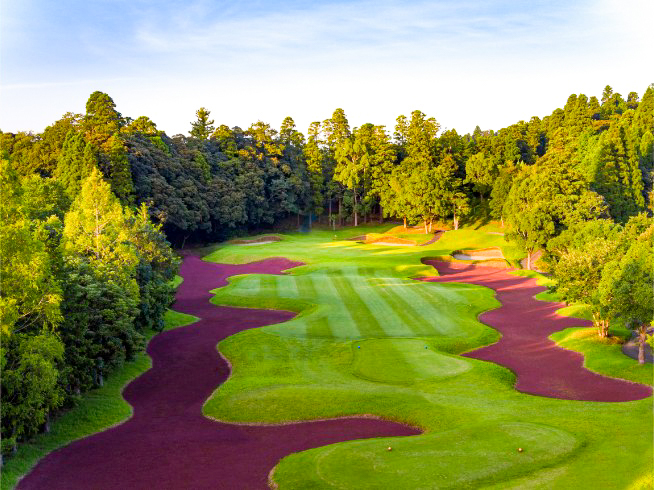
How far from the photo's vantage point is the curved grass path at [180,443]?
20.3 m

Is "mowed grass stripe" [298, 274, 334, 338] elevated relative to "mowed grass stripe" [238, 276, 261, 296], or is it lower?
lower

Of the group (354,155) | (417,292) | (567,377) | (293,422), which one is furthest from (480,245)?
(293,422)

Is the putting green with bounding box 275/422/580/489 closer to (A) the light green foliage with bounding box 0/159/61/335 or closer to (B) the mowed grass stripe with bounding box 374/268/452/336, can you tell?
(A) the light green foliage with bounding box 0/159/61/335

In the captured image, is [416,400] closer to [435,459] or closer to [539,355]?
[435,459]

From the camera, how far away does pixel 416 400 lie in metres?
26.8

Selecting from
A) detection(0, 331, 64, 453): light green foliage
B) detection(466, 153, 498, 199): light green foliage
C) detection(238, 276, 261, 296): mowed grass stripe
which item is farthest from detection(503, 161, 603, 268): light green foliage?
detection(0, 331, 64, 453): light green foliage

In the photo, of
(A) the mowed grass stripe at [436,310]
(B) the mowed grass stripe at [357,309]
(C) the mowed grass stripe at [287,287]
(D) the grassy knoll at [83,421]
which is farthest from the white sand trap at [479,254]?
(D) the grassy knoll at [83,421]

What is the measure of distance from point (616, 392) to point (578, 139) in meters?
85.5

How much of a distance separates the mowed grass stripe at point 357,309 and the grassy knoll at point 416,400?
166 mm

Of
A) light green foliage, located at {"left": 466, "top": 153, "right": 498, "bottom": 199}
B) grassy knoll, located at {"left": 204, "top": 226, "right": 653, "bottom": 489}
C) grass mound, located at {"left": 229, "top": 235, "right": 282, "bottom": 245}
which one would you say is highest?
light green foliage, located at {"left": 466, "top": 153, "right": 498, "bottom": 199}

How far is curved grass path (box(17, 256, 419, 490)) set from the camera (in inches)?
800

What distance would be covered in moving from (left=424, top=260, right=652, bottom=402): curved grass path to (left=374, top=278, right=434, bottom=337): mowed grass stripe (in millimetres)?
5063

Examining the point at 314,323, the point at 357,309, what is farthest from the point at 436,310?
the point at 314,323

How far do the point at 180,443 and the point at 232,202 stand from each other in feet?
269
